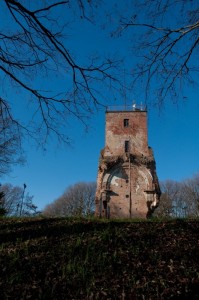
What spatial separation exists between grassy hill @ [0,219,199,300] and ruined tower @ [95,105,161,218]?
783 inches

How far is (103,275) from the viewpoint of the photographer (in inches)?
228

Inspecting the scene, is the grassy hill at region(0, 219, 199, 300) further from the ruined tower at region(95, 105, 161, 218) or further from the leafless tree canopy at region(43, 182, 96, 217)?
the leafless tree canopy at region(43, 182, 96, 217)

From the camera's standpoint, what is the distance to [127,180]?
3002 cm

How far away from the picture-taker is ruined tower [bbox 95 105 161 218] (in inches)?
1141

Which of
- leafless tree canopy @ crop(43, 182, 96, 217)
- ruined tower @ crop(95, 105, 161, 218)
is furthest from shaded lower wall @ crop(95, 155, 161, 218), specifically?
leafless tree canopy @ crop(43, 182, 96, 217)

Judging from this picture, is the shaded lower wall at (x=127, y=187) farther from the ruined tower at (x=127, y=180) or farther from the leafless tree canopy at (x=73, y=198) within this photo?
the leafless tree canopy at (x=73, y=198)

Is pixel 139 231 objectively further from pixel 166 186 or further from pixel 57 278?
pixel 166 186

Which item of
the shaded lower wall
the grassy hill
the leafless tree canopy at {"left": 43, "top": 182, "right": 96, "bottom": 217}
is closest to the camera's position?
the grassy hill

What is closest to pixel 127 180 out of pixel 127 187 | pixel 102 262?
pixel 127 187

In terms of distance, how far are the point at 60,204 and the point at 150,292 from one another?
50728 mm

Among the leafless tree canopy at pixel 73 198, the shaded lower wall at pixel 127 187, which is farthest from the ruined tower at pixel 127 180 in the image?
the leafless tree canopy at pixel 73 198

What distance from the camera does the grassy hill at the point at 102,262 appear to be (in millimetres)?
5242

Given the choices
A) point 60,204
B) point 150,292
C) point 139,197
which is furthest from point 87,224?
point 60,204

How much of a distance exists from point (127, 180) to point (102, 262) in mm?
23934
